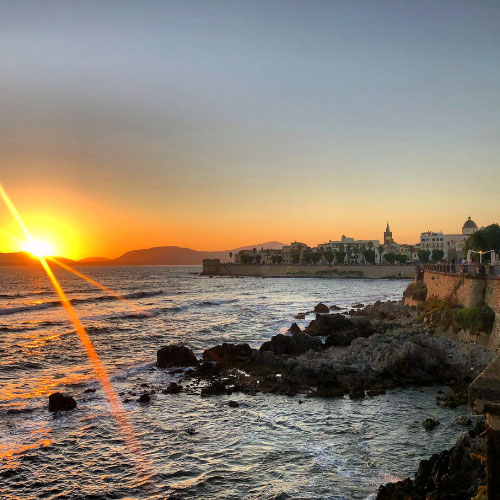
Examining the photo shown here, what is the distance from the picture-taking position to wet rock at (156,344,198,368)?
98.4 ft

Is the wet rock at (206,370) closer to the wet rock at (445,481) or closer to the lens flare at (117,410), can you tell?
the lens flare at (117,410)

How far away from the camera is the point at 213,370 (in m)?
27.9

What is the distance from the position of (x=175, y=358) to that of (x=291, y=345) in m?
7.73

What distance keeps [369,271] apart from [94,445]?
167 m

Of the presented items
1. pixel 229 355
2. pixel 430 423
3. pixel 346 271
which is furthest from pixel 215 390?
pixel 346 271

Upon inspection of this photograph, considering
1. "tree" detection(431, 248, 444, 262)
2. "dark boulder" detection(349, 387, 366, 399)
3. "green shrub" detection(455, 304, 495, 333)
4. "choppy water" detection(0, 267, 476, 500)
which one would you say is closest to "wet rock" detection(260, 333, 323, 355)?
"choppy water" detection(0, 267, 476, 500)

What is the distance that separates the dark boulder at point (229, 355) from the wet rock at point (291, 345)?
1.43m

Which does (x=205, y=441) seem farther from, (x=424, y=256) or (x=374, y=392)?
(x=424, y=256)

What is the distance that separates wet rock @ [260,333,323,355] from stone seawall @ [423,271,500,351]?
932 centimetres

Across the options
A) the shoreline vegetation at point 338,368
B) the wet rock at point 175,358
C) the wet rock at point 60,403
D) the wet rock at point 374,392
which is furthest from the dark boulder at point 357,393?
the wet rock at point 60,403

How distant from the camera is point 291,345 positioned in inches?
1292

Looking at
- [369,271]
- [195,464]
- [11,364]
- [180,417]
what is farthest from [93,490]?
Result: [369,271]

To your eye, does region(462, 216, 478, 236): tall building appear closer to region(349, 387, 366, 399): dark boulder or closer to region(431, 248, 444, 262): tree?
region(431, 248, 444, 262): tree

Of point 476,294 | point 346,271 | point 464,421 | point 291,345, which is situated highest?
point 476,294
